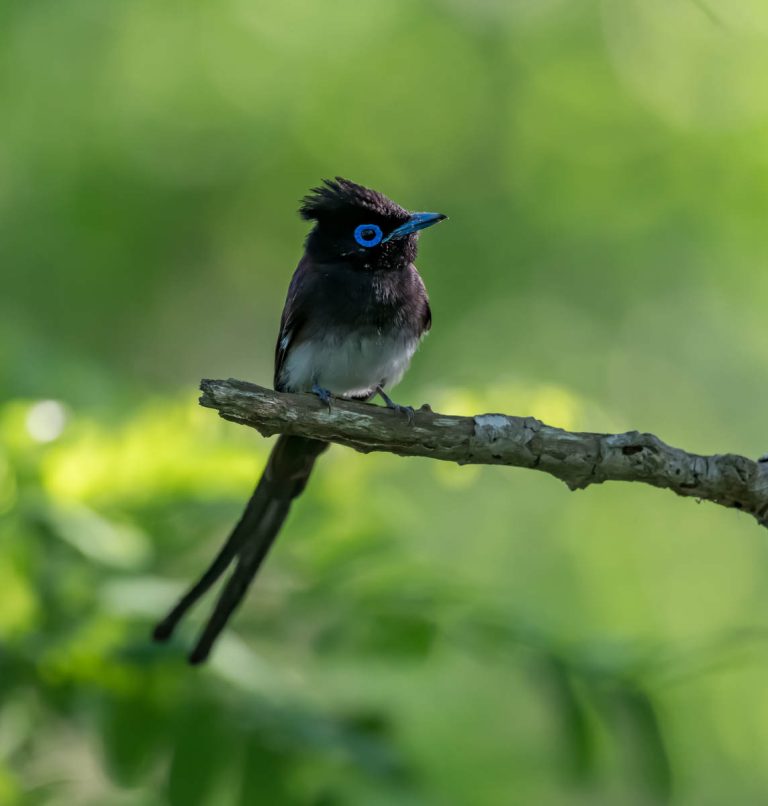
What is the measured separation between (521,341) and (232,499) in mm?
6214

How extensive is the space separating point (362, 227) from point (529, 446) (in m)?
1.92

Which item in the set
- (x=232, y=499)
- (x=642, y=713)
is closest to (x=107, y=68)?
(x=232, y=499)

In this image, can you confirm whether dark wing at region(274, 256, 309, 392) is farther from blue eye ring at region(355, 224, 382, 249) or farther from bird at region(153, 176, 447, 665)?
blue eye ring at region(355, 224, 382, 249)

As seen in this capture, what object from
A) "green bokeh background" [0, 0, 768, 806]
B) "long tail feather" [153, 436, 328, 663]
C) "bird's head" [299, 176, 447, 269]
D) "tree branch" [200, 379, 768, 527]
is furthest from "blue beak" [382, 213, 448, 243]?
"tree branch" [200, 379, 768, 527]

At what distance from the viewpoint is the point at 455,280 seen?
31.7 ft

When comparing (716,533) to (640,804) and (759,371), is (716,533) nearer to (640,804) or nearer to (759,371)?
(759,371)

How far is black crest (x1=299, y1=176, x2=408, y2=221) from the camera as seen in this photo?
4.95 meters

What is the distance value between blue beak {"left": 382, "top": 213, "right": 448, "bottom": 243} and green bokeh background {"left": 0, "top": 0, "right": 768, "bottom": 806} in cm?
77

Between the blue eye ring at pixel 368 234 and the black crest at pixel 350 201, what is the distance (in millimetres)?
66

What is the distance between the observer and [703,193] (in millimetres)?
9023

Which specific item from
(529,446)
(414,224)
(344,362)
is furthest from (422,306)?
(529,446)

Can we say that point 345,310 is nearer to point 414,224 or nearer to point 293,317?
point 293,317

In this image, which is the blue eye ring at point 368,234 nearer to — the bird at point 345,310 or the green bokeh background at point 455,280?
the bird at point 345,310

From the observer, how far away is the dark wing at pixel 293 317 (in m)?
4.89
